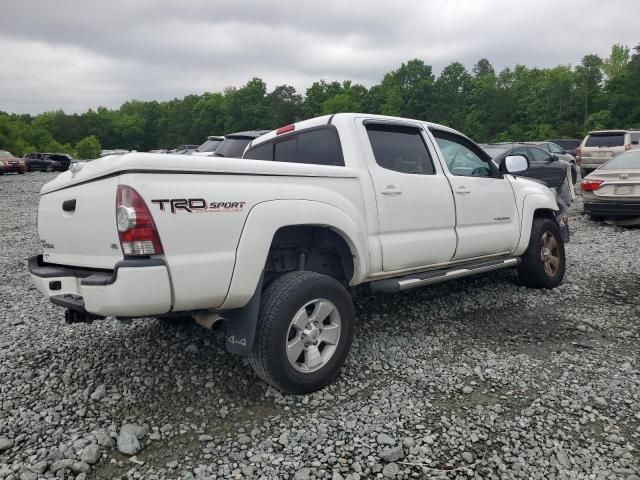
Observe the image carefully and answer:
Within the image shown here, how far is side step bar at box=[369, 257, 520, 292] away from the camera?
3.68m

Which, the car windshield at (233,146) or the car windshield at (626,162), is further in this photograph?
the car windshield at (233,146)

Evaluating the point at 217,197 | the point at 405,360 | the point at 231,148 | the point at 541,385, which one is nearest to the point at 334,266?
the point at 405,360

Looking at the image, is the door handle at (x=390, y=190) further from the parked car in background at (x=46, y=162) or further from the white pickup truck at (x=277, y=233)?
the parked car in background at (x=46, y=162)

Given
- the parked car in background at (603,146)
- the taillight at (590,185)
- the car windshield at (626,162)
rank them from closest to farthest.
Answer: the car windshield at (626,162) → the taillight at (590,185) → the parked car in background at (603,146)

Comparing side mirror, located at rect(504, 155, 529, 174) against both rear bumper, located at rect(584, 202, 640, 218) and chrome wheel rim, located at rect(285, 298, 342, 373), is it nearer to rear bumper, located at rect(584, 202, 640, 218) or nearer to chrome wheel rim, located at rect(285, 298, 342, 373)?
chrome wheel rim, located at rect(285, 298, 342, 373)

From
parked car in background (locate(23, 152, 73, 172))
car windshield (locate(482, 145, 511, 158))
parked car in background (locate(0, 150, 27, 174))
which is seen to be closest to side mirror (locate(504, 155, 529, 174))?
car windshield (locate(482, 145, 511, 158))

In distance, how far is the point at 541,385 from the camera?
3.21 m

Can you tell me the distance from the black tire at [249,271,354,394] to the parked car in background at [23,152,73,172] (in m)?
37.3

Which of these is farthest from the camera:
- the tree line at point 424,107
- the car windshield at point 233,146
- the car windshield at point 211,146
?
the tree line at point 424,107

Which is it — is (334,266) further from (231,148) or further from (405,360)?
(231,148)

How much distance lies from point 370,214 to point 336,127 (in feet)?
2.55

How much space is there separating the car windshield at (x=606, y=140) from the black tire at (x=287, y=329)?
57.7 ft

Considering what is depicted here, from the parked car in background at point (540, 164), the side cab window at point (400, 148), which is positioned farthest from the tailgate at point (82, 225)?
the parked car in background at point (540, 164)

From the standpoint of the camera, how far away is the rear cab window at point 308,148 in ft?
12.4
